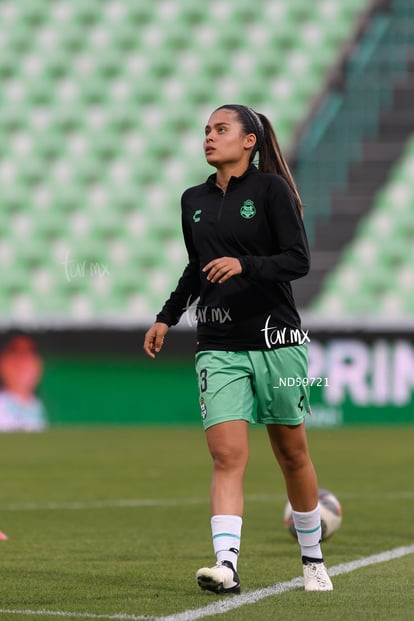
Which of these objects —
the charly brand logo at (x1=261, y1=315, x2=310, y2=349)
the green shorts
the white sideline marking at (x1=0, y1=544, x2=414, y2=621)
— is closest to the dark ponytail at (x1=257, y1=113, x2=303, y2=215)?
the charly brand logo at (x1=261, y1=315, x2=310, y2=349)

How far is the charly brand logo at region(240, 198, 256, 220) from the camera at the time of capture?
Result: 4.61 meters

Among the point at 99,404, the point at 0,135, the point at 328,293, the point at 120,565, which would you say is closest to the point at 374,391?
the point at 328,293

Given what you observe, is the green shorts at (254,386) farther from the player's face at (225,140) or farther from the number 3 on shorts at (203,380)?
the player's face at (225,140)

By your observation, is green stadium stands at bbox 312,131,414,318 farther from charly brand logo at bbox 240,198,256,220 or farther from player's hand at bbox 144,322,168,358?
charly brand logo at bbox 240,198,256,220

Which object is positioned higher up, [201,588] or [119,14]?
[119,14]

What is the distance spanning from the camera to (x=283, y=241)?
4570 millimetres

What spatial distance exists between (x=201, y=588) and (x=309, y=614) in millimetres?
512

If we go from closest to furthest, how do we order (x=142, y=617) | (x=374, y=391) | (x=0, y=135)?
(x=142, y=617) < (x=374, y=391) < (x=0, y=135)

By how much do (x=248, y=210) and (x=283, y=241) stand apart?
170 mm

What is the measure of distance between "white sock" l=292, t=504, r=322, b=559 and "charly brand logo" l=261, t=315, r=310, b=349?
0.62 m

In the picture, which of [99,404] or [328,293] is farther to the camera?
[328,293]

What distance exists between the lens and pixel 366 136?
2023cm

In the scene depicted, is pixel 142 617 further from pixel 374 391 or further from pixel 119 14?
pixel 119 14

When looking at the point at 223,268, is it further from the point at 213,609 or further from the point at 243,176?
the point at 213,609
